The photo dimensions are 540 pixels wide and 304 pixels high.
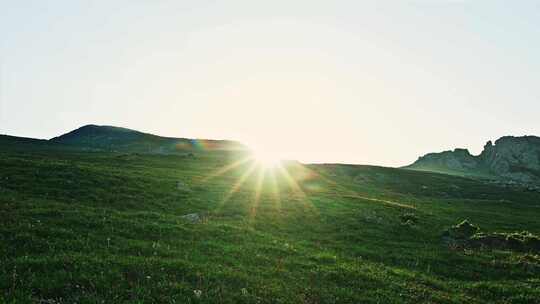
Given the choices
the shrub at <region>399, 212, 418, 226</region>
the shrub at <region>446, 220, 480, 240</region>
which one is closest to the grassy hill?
the shrub at <region>399, 212, 418, 226</region>

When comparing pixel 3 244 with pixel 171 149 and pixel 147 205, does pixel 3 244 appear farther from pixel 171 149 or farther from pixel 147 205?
pixel 171 149

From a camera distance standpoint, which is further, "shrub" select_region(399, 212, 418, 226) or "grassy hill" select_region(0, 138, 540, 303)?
"shrub" select_region(399, 212, 418, 226)

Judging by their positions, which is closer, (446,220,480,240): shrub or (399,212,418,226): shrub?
(446,220,480,240): shrub

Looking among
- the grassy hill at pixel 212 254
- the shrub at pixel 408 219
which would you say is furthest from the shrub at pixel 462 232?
the shrub at pixel 408 219

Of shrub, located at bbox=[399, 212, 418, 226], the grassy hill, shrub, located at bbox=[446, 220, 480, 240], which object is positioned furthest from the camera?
shrub, located at bbox=[399, 212, 418, 226]

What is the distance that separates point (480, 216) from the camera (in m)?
54.8

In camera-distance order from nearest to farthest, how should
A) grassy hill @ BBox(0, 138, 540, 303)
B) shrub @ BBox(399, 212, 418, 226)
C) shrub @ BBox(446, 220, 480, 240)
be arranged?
grassy hill @ BBox(0, 138, 540, 303) < shrub @ BBox(446, 220, 480, 240) < shrub @ BBox(399, 212, 418, 226)

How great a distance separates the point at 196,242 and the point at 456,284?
46.5 ft

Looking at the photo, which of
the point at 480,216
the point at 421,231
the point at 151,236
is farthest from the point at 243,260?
the point at 480,216

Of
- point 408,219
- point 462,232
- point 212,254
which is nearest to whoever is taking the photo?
point 212,254

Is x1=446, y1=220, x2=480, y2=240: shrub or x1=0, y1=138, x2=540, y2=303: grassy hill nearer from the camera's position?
x1=0, y1=138, x2=540, y2=303: grassy hill

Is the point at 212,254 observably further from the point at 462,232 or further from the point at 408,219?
the point at 408,219

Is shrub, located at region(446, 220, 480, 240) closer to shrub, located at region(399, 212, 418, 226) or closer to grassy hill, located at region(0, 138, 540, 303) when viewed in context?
grassy hill, located at region(0, 138, 540, 303)

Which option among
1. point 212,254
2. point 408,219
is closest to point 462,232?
point 408,219
